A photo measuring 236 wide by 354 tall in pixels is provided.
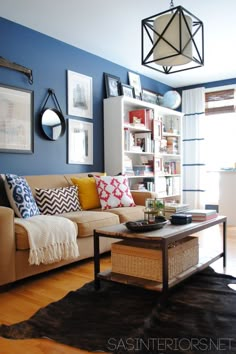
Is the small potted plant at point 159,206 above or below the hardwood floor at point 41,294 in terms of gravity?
above

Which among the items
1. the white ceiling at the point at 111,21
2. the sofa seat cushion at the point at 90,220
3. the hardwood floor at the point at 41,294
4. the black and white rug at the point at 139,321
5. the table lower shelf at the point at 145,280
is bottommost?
the hardwood floor at the point at 41,294

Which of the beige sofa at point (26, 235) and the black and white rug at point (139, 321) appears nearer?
the black and white rug at point (139, 321)

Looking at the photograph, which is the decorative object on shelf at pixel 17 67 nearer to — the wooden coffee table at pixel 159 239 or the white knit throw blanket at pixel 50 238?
the white knit throw blanket at pixel 50 238

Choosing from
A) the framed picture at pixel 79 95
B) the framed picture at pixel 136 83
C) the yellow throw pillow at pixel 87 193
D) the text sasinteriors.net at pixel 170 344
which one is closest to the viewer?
the text sasinteriors.net at pixel 170 344

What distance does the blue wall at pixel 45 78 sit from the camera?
3258 millimetres

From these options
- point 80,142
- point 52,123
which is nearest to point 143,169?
point 80,142

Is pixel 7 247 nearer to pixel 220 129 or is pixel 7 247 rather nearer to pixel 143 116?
pixel 143 116

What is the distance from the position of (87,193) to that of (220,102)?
3.23 metres

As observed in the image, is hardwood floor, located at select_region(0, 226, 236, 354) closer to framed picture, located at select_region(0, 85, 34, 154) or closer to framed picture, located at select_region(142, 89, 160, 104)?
framed picture, located at select_region(0, 85, 34, 154)

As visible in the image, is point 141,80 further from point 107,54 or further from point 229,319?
point 229,319

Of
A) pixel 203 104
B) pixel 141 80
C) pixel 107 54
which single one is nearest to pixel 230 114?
pixel 203 104

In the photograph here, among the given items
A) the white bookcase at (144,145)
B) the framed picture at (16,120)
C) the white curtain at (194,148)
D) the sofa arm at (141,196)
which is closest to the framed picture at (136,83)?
the white bookcase at (144,145)

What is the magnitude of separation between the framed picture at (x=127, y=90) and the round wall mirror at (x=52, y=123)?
115 centimetres

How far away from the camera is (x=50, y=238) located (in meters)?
2.42
